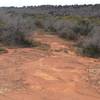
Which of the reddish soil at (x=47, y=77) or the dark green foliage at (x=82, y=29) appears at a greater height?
the reddish soil at (x=47, y=77)

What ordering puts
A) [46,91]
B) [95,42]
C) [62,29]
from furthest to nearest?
[62,29] < [95,42] < [46,91]

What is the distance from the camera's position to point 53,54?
49.9ft

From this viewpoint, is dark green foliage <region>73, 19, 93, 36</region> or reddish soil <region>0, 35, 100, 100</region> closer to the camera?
reddish soil <region>0, 35, 100, 100</region>

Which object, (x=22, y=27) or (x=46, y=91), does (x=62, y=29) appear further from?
(x=46, y=91)

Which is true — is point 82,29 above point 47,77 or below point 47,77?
below

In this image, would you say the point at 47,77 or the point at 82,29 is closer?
the point at 47,77

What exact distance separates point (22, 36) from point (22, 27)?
0.60 m

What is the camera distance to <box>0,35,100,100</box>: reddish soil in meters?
8.45

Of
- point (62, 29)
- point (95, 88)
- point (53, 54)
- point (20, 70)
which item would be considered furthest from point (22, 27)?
point (95, 88)

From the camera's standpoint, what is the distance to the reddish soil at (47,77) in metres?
8.45

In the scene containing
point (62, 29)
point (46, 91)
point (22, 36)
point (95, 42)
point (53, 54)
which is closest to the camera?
point (46, 91)

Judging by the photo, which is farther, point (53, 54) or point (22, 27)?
point (22, 27)

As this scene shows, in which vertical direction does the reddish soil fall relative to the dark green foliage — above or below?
above

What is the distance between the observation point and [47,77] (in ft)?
33.6
